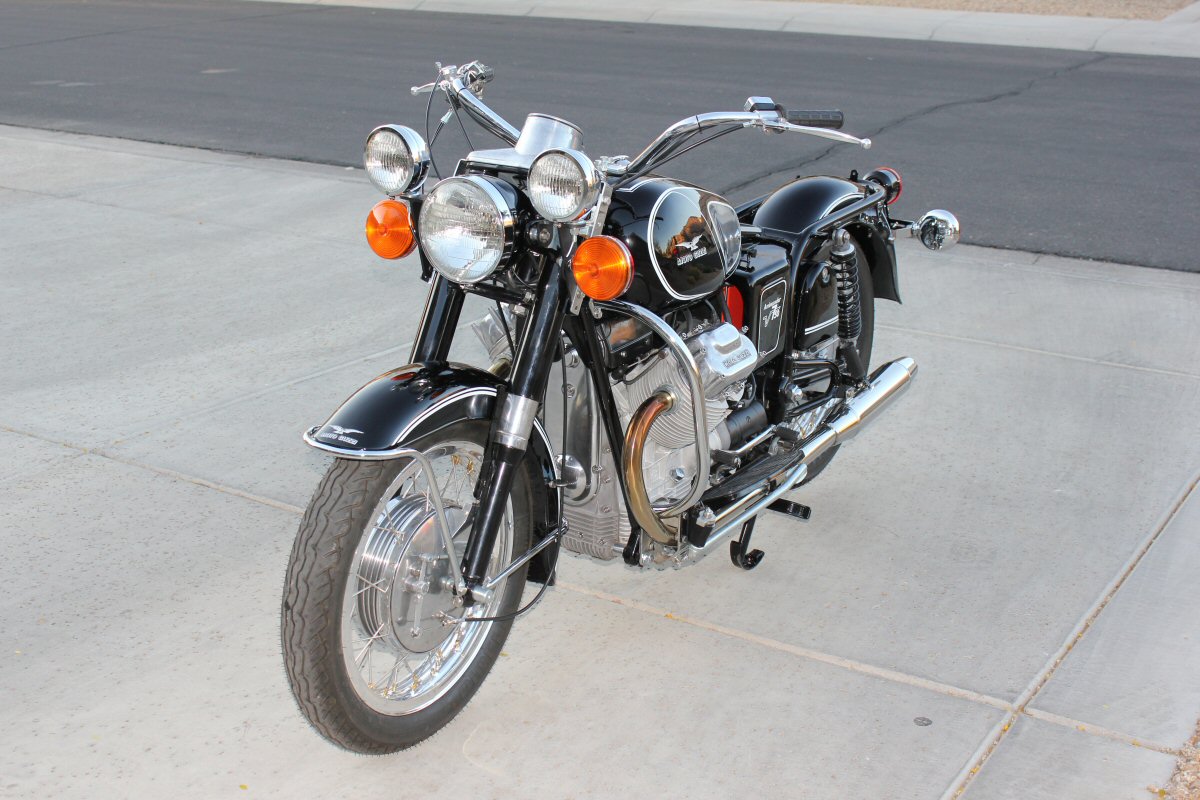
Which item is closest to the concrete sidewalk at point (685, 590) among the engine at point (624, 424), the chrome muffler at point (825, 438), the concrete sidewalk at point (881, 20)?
Answer: the chrome muffler at point (825, 438)

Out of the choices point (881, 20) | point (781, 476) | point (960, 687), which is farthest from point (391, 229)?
point (881, 20)

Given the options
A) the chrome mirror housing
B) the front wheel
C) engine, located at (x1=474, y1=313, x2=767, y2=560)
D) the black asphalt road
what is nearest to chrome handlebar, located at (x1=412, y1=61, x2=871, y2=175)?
engine, located at (x1=474, y1=313, x2=767, y2=560)

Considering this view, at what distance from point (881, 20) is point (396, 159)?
15.9 m

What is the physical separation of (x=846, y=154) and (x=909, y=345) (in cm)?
406

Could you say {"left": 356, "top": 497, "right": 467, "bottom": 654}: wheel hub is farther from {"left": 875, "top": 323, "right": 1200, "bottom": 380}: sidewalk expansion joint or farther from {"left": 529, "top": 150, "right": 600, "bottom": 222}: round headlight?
{"left": 875, "top": 323, "right": 1200, "bottom": 380}: sidewalk expansion joint

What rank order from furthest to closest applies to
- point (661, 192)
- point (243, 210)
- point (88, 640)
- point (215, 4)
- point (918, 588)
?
point (215, 4) < point (243, 210) < point (918, 588) < point (88, 640) < point (661, 192)

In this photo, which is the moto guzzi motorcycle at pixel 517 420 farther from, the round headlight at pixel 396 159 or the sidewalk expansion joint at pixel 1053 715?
the sidewalk expansion joint at pixel 1053 715

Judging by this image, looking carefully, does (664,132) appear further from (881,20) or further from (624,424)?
(881,20)

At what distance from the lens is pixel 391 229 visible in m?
3.29

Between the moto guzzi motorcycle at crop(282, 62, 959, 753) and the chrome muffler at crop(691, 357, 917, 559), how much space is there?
2 centimetres

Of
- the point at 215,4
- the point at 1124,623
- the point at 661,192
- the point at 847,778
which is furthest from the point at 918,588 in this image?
the point at 215,4

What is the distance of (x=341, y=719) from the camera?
3.01m

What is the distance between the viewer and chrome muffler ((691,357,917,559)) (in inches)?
146

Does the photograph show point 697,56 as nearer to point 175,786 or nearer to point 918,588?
point 918,588
